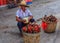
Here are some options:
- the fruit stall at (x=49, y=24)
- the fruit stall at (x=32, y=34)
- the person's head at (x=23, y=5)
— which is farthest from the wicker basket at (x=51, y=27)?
the fruit stall at (x=32, y=34)

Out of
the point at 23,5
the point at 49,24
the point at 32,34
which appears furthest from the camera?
the point at 49,24

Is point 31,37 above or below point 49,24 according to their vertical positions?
below

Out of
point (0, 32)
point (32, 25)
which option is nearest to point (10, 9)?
point (0, 32)

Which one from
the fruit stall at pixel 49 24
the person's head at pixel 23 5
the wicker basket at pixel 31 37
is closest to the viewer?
the wicker basket at pixel 31 37

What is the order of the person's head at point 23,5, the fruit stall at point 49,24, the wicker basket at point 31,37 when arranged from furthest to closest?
the fruit stall at point 49,24
the person's head at point 23,5
the wicker basket at point 31,37

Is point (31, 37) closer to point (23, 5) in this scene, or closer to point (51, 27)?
point (23, 5)

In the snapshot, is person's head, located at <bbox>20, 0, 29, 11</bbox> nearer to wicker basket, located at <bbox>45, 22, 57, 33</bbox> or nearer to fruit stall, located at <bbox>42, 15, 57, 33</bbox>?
fruit stall, located at <bbox>42, 15, 57, 33</bbox>

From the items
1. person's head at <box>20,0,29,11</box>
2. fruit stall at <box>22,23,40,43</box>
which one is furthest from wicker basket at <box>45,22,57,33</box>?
fruit stall at <box>22,23,40,43</box>

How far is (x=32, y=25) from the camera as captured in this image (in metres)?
6.48

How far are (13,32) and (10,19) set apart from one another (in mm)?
2389

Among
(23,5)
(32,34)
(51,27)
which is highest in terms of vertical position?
(23,5)

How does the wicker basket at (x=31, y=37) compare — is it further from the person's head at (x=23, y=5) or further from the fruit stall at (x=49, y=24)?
the fruit stall at (x=49, y=24)

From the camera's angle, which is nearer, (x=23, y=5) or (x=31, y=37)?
(x=31, y=37)

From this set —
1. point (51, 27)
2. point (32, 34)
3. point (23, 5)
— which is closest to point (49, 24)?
point (51, 27)
